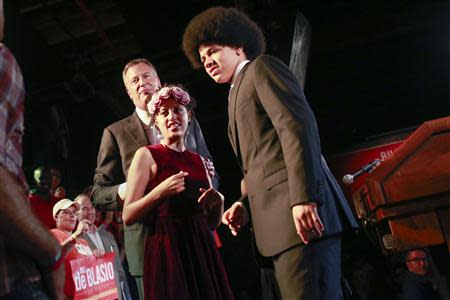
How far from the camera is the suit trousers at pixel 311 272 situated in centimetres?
157

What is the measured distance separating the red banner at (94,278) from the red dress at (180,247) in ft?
6.55

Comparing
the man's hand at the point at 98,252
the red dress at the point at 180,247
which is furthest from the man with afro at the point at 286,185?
the man's hand at the point at 98,252

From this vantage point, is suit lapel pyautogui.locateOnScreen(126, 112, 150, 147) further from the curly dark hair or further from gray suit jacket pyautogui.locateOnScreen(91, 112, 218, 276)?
the curly dark hair

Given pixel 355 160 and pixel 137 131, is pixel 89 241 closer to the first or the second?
pixel 137 131

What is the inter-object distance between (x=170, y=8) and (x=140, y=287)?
16.5 ft

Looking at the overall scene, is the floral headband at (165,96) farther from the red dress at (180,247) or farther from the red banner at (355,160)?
the red banner at (355,160)

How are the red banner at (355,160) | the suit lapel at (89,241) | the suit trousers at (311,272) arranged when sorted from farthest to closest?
1. the red banner at (355,160)
2. the suit lapel at (89,241)
3. the suit trousers at (311,272)

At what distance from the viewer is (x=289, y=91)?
177 cm

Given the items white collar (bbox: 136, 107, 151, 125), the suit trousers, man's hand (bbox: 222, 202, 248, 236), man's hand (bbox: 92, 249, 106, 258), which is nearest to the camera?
the suit trousers

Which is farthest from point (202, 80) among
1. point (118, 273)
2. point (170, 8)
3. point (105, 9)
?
point (118, 273)

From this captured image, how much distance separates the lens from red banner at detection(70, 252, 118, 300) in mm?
3738

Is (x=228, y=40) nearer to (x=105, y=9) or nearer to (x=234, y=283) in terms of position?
(x=105, y=9)

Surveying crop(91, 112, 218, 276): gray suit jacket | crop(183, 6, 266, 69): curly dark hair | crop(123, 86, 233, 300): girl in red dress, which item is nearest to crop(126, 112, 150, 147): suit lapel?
crop(91, 112, 218, 276): gray suit jacket

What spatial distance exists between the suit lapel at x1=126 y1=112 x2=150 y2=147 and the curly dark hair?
0.58 m
